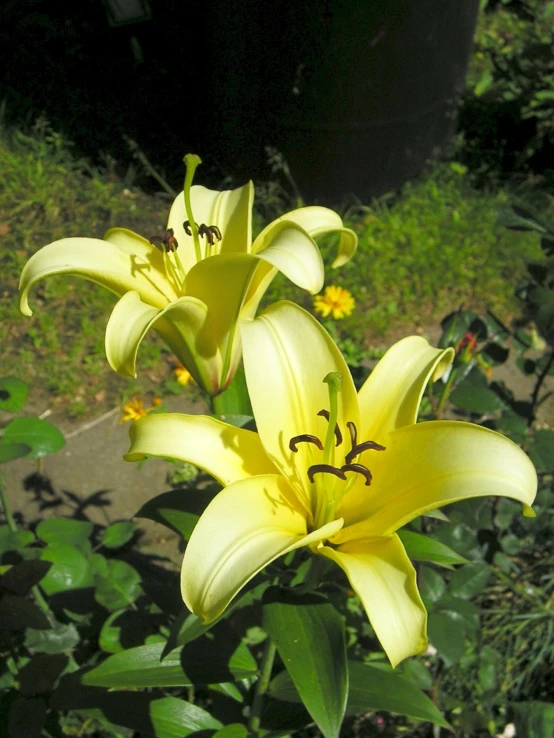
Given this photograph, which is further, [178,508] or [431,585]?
[431,585]

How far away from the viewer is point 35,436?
112cm

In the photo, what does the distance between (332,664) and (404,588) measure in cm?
17

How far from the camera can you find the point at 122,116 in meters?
3.06

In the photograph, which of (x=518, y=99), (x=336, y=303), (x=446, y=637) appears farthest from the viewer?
(x=518, y=99)

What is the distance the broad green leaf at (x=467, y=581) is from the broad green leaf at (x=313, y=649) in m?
0.55

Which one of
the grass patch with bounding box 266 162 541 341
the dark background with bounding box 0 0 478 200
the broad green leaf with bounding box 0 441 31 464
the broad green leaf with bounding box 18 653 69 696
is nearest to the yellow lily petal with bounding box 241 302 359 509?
the broad green leaf with bounding box 0 441 31 464

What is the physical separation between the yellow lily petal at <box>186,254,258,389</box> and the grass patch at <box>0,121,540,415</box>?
1.42 meters

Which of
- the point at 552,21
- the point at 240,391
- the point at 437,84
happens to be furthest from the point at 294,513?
the point at 552,21

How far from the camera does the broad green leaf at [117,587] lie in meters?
1.21

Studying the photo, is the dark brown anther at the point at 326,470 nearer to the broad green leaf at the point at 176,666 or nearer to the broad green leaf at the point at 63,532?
the broad green leaf at the point at 176,666

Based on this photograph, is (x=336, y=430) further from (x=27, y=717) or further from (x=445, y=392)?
(x=27, y=717)

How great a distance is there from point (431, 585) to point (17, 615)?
2.25 feet

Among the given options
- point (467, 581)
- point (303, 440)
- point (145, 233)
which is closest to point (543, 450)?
point (467, 581)

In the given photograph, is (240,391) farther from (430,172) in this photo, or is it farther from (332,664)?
(430,172)
